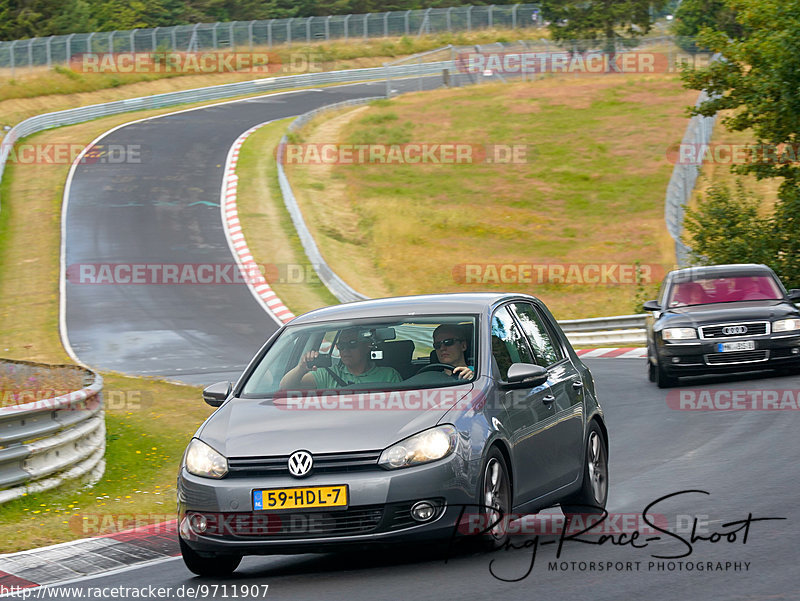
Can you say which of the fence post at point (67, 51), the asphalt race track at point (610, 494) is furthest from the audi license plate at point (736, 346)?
the fence post at point (67, 51)

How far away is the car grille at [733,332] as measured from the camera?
53.0 ft

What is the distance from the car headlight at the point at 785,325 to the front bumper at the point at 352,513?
10.5 metres

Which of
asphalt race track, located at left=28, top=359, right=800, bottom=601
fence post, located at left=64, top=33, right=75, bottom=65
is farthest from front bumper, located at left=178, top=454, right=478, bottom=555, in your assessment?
fence post, located at left=64, top=33, right=75, bottom=65

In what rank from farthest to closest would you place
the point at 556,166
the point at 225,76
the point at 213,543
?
1. the point at 225,76
2. the point at 556,166
3. the point at 213,543

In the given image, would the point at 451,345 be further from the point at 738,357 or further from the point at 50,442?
the point at 738,357

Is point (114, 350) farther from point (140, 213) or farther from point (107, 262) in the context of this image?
point (140, 213)

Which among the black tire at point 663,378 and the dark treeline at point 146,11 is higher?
the dark treeline at point 146,11

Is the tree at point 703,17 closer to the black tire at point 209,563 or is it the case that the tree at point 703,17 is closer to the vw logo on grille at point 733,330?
the vw logo on grille at point 733,330

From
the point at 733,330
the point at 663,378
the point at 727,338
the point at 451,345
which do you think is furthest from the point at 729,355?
the point at 451,345

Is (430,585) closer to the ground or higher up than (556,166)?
higher up

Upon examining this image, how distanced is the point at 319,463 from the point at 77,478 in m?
4.66

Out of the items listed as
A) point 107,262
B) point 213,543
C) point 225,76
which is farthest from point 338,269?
point 225,76

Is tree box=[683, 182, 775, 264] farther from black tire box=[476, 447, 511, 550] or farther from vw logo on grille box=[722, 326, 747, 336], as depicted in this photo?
black tire box=[476, 447, 511, 550]

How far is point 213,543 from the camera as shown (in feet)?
A: 22.1
